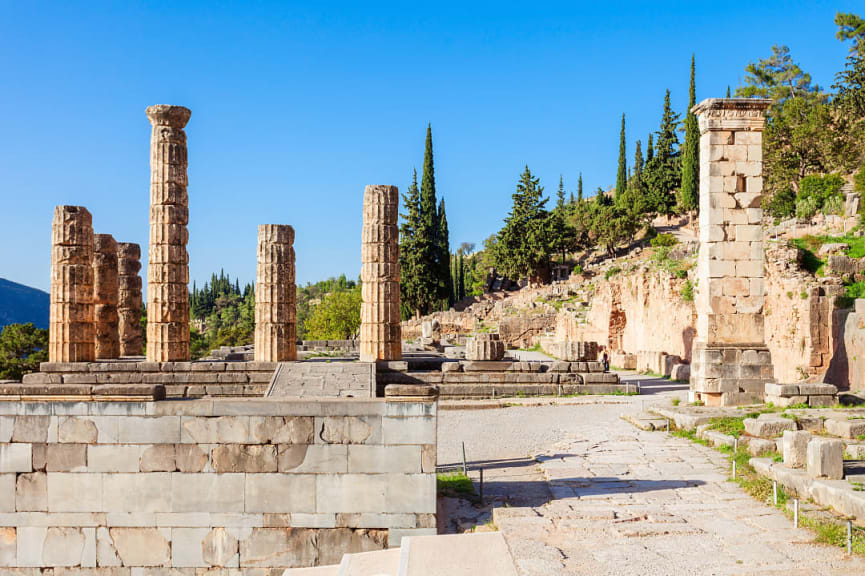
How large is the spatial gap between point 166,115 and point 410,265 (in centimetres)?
3633

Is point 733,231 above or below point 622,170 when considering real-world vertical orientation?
below

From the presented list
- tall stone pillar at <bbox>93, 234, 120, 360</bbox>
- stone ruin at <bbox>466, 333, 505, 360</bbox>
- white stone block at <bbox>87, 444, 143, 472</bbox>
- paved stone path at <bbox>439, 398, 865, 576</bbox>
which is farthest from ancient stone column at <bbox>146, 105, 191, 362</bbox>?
white stone block at <bbox>87, 444, 143, 472</bbox>

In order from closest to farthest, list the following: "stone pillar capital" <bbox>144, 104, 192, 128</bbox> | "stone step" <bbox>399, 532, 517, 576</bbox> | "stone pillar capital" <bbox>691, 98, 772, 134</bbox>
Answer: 1. "stone step" <bbox>399, 532, 517, 576</bbox>
2. "stone pillar capital" <bbox>691, 98, 772, 134</bbox>
3. "stone pillar capital" <bbox>144, 104, 192, 128</bbox>

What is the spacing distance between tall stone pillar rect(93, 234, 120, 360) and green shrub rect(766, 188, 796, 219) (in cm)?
3150

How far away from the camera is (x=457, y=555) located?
6.00m

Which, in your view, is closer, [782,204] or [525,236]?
[782,204]

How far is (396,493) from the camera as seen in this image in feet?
23.4

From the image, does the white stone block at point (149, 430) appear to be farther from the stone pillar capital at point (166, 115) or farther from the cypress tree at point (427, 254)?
the cypress tree at point (427, 254)

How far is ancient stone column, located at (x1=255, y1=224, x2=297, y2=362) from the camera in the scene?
1811 centimetres

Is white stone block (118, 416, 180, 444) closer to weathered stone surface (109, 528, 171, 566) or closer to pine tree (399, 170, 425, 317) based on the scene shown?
weathered stone surface (109, 528, 171, 566)

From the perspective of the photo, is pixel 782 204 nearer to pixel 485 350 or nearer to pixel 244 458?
pixel 485 350

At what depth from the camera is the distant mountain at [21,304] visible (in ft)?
556

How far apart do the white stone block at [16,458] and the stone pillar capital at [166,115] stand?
40.2ft

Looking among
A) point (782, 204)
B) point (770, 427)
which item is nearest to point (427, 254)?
point (782, 204)
